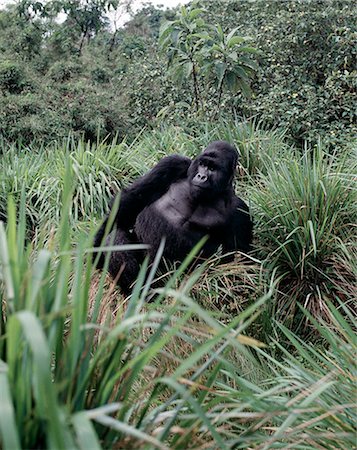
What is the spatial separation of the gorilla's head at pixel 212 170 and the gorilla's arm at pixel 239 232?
186 mm

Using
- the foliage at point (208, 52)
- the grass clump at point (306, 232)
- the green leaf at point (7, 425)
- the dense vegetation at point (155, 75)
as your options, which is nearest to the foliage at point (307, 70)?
the dense vegetation at point (155, 75)

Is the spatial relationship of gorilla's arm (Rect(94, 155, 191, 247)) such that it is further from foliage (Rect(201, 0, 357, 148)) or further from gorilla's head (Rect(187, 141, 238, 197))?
foliage (Rect(201, 0, 357, 148))

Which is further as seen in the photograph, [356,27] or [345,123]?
[356,27]

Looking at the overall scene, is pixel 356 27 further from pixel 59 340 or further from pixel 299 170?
pixel 59 340

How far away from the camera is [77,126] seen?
9.20 meters

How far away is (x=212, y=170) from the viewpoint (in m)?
3.32

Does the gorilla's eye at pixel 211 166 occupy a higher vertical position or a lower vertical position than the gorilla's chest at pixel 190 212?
higher

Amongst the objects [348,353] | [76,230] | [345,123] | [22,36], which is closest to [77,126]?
[22,36]

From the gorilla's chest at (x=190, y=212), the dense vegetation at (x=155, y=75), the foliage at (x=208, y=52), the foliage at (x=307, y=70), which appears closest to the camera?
the gorilla's chest at (x=190, y=212)

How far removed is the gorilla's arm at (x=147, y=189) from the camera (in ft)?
11.4

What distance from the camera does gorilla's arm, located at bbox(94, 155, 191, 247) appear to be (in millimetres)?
3469

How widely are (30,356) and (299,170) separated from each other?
9.55 ft

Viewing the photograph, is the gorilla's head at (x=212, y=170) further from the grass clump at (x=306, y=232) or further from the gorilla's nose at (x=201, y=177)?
the grass clump at (x=306, y=232)

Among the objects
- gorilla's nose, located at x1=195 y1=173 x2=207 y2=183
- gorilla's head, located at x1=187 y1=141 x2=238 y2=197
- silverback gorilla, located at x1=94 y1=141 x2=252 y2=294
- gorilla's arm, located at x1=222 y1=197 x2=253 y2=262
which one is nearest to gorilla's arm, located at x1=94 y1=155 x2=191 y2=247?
silverback gorilla, located at x1=94 y1=141 x2=252 y2=294
